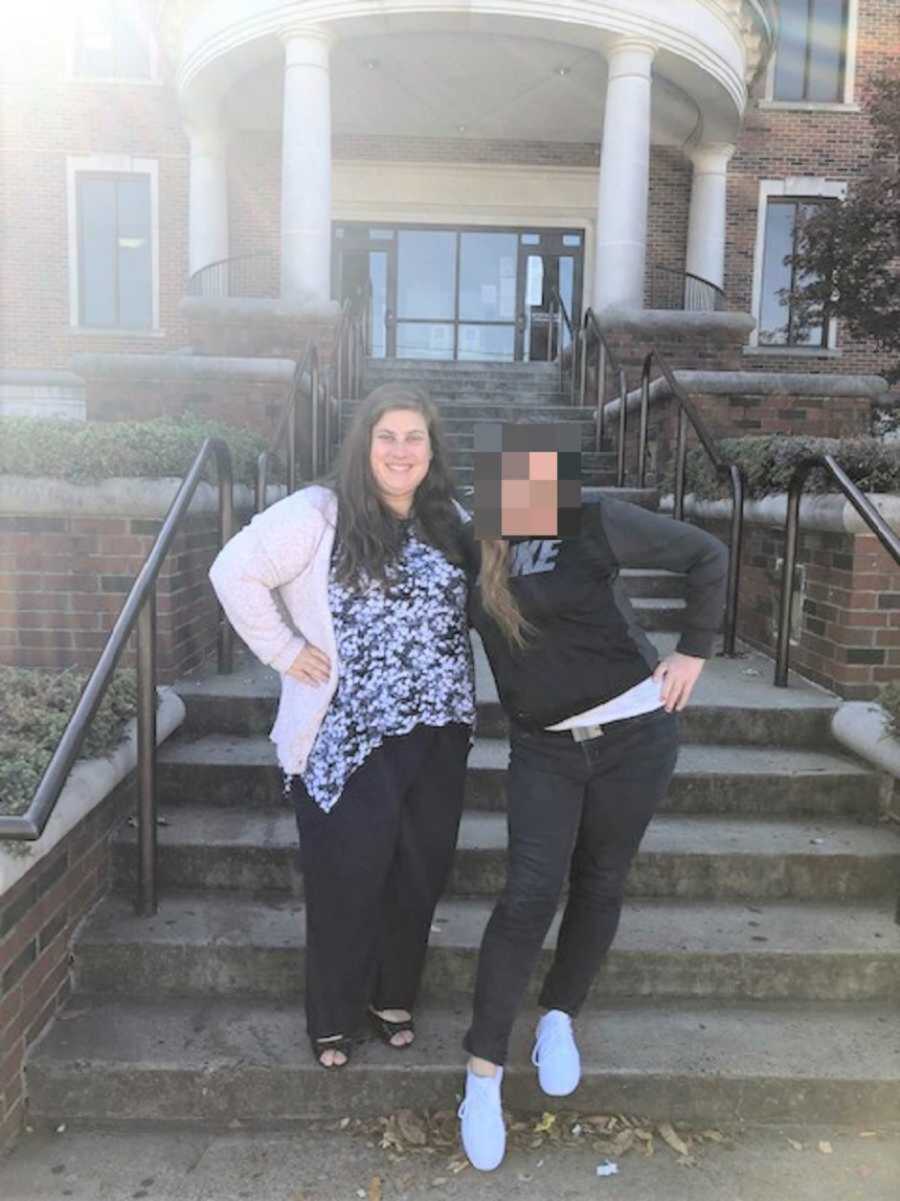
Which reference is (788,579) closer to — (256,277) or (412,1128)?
(412,1128)

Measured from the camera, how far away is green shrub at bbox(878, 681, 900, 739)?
122 inches

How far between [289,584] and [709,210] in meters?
14.2

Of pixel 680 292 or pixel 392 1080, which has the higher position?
→ pixel 680 292

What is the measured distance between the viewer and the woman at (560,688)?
2.07 meters

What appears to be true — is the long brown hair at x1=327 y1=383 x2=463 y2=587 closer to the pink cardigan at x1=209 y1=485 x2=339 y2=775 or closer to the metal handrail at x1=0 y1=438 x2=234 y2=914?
the pink cardigan at x1=209 y1=485 x2=339 y2=775

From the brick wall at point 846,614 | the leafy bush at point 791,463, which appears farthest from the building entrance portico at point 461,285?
the brick wall at point 846,614

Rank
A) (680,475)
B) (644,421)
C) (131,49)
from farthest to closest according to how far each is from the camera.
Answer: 1. (131,49)
2. (644,421)
3. (680,475)

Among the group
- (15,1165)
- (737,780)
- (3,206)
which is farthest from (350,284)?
(15,1165)

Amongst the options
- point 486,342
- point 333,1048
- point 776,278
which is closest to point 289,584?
point 333,1048

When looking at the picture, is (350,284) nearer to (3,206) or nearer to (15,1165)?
(3,206)

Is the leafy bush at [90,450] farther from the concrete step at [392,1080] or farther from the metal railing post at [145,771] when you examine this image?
the concrete step at [392,1080]

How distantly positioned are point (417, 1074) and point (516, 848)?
0.67 metres

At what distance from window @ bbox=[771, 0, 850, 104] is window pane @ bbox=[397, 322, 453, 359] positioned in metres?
6.33

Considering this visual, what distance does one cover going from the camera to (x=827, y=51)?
1569 centimetres
